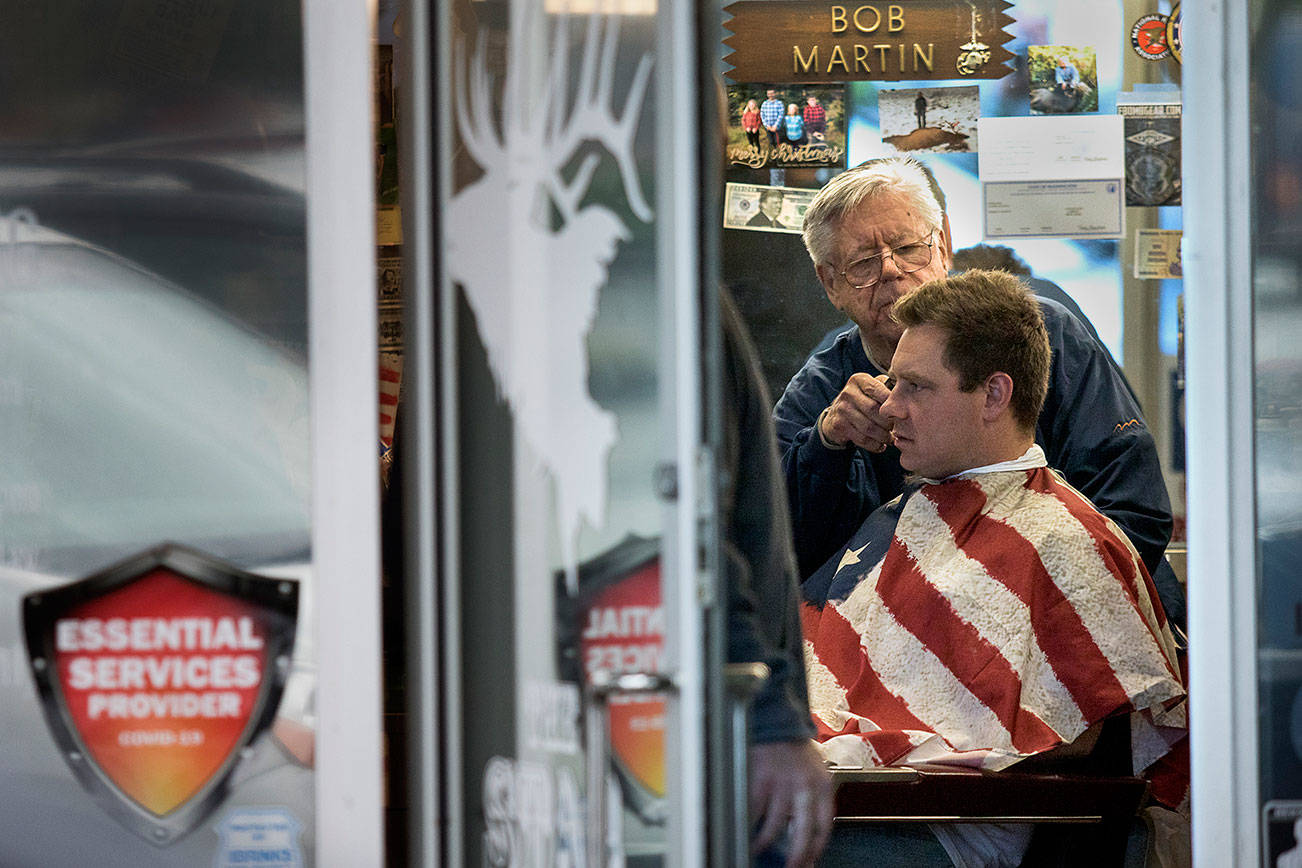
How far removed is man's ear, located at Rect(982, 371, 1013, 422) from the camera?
331 centimetres

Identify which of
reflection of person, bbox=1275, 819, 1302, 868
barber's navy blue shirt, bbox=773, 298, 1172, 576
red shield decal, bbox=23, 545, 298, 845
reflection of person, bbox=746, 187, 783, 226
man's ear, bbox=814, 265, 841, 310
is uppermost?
reflection of person, bbox=746, 187, 783, 226

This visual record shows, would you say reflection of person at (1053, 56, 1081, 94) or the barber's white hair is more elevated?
reflection of person at (1053, 56, 1081, 94)

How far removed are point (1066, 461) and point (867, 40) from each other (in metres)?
1.28

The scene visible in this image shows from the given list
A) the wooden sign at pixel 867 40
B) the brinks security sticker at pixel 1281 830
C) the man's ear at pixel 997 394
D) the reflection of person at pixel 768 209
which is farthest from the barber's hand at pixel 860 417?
the brinks security sticker at pixel 1281 830

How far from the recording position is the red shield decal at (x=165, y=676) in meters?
2.00

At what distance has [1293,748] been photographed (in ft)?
6.66

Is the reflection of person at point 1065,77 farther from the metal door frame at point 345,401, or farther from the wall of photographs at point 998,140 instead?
the metal door frame at point 345,401

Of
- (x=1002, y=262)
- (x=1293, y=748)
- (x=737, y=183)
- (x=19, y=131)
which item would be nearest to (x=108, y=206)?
(x=19, y=131)

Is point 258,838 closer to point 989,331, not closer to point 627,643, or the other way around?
point 627,643

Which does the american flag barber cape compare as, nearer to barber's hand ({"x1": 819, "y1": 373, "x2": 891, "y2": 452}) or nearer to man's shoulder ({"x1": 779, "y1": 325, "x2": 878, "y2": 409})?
barber's hand ({"x1": 819, "y1": 373, "x2": 891, "y2": 452})

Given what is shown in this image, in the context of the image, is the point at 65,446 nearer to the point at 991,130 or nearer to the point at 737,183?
the point at 737,183

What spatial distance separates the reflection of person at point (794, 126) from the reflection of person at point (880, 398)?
15 cm

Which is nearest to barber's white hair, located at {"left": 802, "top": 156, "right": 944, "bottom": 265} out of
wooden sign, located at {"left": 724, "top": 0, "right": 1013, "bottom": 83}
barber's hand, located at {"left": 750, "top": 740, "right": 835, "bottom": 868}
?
wooden sign, located at {"left": 724, "top": 0, "right": 1013, "bottom": 83}

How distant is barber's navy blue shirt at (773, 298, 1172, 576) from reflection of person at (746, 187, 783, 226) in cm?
40
